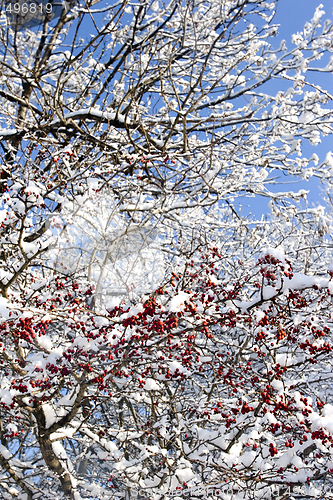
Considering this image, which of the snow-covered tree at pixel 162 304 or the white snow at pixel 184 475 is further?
the white snow at pixel 184 475

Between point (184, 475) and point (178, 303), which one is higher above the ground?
point (178, 303)

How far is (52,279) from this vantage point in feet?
10.8

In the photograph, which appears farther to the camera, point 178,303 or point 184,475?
point 184,475

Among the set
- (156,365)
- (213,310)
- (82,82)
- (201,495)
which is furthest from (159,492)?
(82,82)

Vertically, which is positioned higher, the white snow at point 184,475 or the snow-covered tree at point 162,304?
the snow-covered tree at point 162,304

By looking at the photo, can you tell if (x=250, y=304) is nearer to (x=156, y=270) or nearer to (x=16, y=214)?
(x=16, y=214)

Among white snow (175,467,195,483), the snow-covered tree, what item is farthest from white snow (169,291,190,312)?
white snow (175,467,195,483)

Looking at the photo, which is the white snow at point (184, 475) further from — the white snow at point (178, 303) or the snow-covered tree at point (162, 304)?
the white snow at point (178, 303)

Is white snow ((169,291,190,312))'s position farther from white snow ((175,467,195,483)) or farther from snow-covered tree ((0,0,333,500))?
white snow ((175,467,195,483))

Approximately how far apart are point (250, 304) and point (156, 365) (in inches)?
56.6

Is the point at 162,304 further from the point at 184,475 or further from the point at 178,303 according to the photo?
the point at 184,475

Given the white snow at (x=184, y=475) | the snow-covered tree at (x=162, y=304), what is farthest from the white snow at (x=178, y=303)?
the white snow at (x=184, y=475)

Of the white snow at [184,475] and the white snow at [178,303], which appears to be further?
the white snow at [184,475]

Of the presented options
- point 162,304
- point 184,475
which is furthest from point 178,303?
point 184,475
